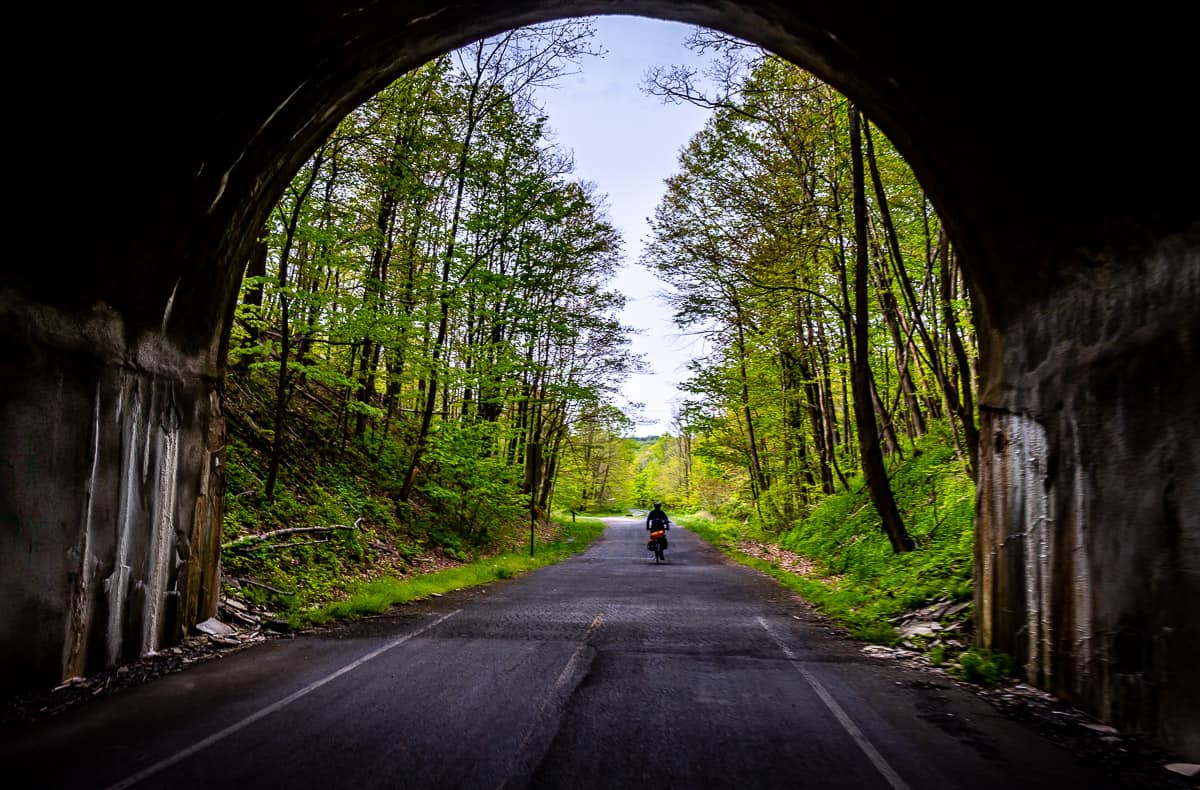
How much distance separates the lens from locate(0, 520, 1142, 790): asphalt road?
3816 millimetres

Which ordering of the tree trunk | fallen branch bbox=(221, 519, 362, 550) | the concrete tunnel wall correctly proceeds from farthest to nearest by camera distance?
the tree trunk, fallen branch bbox=(221, 519, 362, 550), the concrete tunnel wall

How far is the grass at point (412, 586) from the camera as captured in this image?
8.91 metres

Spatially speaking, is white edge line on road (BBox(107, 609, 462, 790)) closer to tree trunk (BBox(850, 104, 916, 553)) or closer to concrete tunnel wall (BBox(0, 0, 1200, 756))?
concrete tunnel wall (BBox(0, 0, 1200, 756))

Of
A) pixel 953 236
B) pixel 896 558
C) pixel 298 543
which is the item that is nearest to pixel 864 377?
pixel 896 558

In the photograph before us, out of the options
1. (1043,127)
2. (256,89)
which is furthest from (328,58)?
(1043,127)

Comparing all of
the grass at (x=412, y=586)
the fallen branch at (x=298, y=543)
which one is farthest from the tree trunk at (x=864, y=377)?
the fallen branch at (x=298, y=543)

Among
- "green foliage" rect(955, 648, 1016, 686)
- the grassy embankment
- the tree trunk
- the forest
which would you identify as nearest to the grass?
the forest

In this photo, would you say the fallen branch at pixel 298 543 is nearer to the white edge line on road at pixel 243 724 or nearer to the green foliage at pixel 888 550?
the white edge line on road at pixel 243 724

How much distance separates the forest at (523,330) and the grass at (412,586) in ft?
1.08

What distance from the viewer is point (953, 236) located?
23.4 ft

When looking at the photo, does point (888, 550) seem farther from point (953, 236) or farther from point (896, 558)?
point (953, 236)

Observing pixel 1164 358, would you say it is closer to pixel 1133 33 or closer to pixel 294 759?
pixel 1133 33

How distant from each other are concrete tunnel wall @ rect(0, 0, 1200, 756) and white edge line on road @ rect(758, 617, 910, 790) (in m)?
1.83

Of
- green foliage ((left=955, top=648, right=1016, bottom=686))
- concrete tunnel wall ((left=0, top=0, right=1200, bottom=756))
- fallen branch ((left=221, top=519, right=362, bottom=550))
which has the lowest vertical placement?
green foliage ((left=955, top=648, right=1016, bottom=686))
